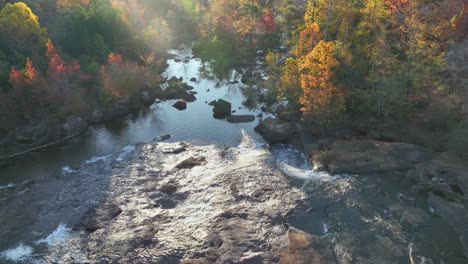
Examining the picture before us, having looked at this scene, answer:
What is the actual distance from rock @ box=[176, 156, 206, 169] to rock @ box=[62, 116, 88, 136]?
18657mm

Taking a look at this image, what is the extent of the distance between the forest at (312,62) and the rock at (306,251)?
1865 cm

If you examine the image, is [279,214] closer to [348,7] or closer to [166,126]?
[166,126]

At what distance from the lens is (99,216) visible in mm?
33969

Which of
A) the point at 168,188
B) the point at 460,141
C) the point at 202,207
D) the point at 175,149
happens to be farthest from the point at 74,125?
the point at 460,141

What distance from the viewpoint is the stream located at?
2917cm

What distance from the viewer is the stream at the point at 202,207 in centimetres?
2917

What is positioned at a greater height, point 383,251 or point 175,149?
point 175,149

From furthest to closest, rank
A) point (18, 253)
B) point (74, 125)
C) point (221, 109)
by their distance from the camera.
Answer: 1. point (221, 109)
2. point (74, 125)
3. point (18, 253)

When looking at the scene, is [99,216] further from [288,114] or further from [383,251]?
[288,114]

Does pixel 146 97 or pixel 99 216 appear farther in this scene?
pixel 146 97

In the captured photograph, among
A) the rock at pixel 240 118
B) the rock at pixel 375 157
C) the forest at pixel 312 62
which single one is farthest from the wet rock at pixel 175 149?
the rock at pixel 375 157

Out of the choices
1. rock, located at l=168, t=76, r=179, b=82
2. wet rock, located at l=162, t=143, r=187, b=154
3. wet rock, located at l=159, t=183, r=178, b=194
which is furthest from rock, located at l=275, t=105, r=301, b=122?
rock, located at l=168, t=76, r=179, b=82

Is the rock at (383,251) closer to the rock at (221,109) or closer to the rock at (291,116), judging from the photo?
the rock at (291,116)

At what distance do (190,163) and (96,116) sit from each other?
2052 cm
